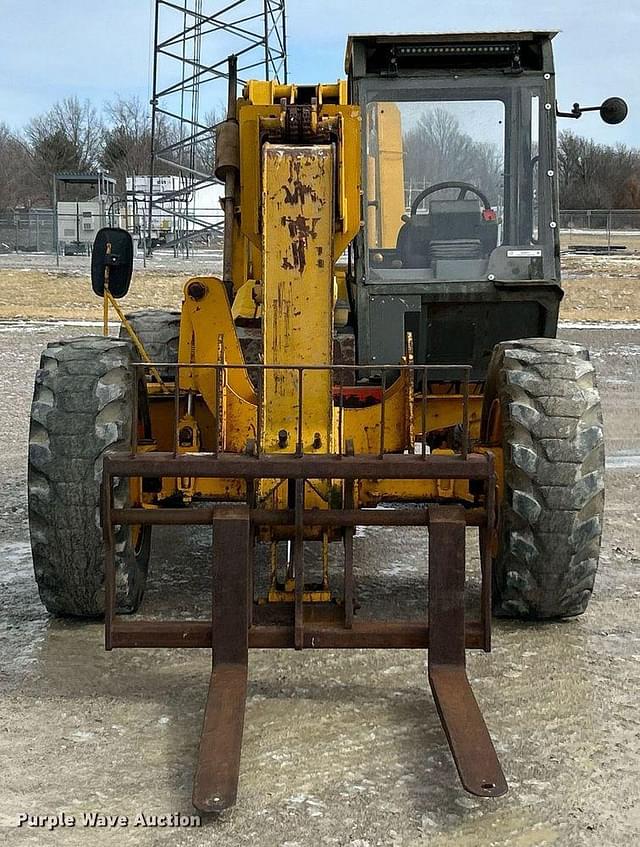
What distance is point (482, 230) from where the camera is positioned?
19.5 feet

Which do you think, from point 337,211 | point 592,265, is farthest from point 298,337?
point 592,265

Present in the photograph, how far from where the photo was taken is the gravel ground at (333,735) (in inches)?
134

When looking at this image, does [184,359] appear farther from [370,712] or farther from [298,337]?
[370,712]

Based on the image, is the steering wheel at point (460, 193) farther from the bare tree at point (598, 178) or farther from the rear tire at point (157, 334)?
the bare tree at point (598, 178)

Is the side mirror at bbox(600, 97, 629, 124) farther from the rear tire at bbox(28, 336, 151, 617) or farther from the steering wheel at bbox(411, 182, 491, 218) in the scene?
the rear tire at bbox(28, 336, 151, 617)

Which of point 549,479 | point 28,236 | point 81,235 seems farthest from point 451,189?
point 28,236

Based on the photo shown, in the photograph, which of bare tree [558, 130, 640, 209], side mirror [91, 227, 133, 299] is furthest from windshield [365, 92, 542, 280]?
bare tree [558, 130, 640, 209]

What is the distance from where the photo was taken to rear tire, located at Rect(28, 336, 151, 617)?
4.81m

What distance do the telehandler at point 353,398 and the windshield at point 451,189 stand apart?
0.01 meters

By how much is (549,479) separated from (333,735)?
151cm

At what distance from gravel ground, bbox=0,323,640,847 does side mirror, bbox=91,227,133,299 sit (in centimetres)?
163

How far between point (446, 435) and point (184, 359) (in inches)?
63.7

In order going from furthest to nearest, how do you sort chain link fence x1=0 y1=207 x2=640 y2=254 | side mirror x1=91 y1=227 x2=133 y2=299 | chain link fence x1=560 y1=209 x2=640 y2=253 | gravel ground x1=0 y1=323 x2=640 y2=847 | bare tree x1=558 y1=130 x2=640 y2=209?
bare tree x1=558 y1=130 x2=640 y2=209 → chain link fence x1=560 y1=209 x2=640 y2=253 → chain link fence x1=0 y1=207 x2=640 y2=254 → side mirror x1=91 y1=227 x2=133 y2=299 → gravel ground x1=0 y1=323 x2=640 y2=847

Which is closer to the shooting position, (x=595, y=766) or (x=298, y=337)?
(x=595, y=766)
